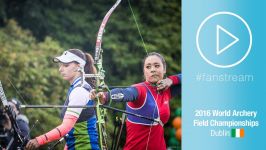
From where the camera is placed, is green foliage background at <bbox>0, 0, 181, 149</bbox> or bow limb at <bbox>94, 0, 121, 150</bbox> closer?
bow limb at <bbox>94, 0, 121, 150</bbox>

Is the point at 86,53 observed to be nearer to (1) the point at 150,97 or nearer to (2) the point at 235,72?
(1) the point at 150,97

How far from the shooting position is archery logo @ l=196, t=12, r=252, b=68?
6449 millimetres

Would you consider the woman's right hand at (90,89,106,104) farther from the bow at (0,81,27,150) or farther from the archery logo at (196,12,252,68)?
the archery logo at (196,12,252,68)

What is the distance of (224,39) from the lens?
256 inches

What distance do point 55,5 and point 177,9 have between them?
2.34ft

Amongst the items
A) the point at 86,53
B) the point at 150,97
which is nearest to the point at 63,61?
the point at 86,53

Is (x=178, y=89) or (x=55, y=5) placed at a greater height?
(x=55, y=5)

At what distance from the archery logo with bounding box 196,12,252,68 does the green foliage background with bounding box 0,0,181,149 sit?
20 centimetres

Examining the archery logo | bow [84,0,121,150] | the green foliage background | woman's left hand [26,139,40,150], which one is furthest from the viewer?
the green foliage background

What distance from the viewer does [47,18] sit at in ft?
22.5

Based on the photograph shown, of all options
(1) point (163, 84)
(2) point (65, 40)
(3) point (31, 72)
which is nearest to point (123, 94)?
(1) point (163, 84)

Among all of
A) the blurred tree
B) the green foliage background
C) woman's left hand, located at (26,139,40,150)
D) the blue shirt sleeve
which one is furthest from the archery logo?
woman's left hand, located at (26,139,40,150)

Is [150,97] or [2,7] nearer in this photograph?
[150,97]

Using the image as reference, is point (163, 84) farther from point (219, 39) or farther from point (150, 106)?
point (219, 39)
